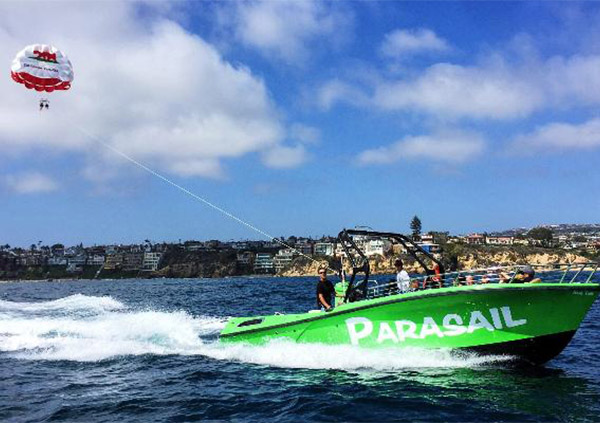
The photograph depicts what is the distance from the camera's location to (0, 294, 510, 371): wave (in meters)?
11.1

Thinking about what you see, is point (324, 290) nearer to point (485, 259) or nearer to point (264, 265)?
point (485, 259)

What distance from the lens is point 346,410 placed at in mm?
8547

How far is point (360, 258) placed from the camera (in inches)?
528

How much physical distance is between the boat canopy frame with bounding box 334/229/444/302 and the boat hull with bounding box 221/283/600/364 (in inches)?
43.5

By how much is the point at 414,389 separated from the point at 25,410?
7.00 metres

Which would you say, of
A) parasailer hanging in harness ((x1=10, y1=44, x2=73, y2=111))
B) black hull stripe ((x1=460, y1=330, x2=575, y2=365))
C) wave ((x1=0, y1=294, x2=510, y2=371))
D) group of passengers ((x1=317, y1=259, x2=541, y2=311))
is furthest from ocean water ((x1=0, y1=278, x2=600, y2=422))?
parasailer hanging in harness ((x1=10, y1=44, x2=73, y2=111))

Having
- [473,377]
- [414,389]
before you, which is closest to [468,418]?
[414,389]

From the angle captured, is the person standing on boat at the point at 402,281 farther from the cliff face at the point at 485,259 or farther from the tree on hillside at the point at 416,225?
the tree on hillside at the point at 416,225

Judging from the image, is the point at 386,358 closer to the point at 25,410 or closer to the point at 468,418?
the point at 468,418

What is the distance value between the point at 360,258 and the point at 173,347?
20.7 feet

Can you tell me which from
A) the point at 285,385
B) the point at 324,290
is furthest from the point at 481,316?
the point at 285,385

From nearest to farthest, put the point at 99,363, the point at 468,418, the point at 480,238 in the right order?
the point at 468,418, the point at 99,363, the point at 480,238

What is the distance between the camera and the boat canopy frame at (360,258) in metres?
12.7

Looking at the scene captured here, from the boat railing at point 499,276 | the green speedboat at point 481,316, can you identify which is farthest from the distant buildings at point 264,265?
the green speedboat at point 481,316
